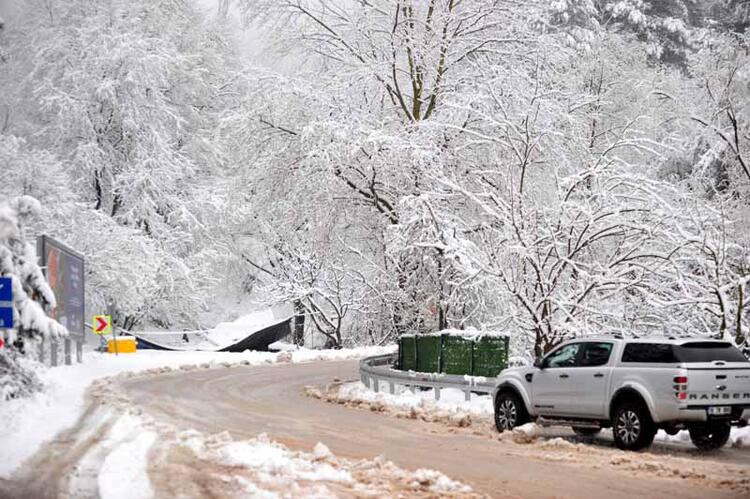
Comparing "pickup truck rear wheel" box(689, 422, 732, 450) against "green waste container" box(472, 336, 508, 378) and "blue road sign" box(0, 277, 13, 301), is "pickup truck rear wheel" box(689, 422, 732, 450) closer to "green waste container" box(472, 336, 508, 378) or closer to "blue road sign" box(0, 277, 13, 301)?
"green waste container" box(472, 336, 508, 378)

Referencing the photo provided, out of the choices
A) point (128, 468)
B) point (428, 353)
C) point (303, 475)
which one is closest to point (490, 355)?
point (428, 353)

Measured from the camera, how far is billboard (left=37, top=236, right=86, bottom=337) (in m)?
27.0

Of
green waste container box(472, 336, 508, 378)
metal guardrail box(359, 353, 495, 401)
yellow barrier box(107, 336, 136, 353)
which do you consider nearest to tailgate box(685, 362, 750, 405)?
metal guardrail box(359, 353, 495, 401)

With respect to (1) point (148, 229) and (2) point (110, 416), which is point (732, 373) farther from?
(1) point (148, 229)

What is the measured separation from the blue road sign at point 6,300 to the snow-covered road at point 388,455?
2.30 metres

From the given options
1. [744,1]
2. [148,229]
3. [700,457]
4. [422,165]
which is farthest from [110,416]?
[744,1]

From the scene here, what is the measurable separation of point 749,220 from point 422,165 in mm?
8679

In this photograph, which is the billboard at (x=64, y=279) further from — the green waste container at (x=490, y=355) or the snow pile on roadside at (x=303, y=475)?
the snow pile on roadside at (x=303, y=475)

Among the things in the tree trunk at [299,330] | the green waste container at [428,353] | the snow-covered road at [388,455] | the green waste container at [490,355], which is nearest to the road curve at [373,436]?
the snow-covered road at [388,455]

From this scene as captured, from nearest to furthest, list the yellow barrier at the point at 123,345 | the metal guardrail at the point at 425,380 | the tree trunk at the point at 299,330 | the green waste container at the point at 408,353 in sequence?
the metal guardrail at the point at 425,380
the green waste container at the point at 408,353
the yellow barrier at the point at 123,345
the tree trunk at the point at 299,330

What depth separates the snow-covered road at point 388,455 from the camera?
10.1 m

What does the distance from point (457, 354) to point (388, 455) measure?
882 cm

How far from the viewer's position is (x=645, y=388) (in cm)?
1357

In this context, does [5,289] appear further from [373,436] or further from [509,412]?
[509,412]
